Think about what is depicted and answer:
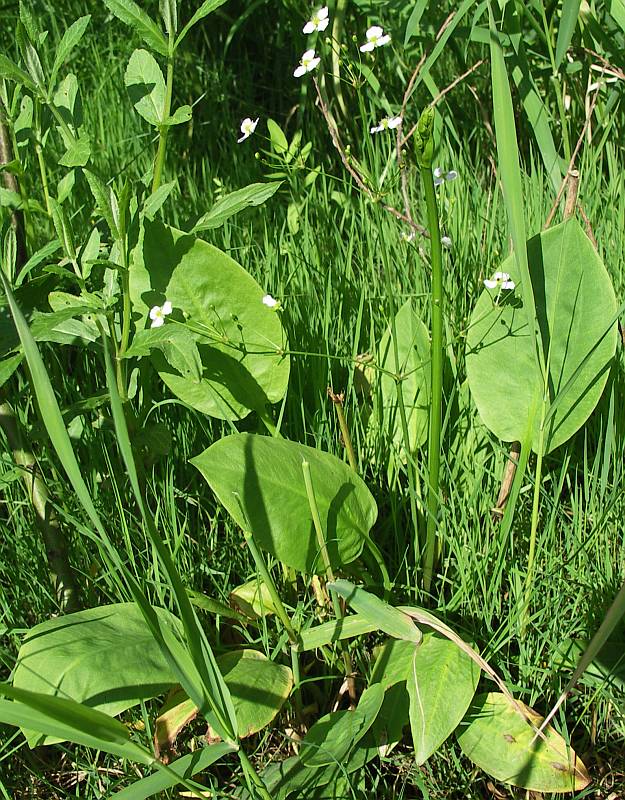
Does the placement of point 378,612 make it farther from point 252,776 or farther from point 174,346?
point 174,346

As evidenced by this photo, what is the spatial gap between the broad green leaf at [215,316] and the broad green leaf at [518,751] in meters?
0.51

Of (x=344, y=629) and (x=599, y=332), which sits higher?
(x=599, y=332)

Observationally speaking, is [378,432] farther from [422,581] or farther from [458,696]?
[458,696]

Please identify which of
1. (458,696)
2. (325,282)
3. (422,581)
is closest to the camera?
(458,696)

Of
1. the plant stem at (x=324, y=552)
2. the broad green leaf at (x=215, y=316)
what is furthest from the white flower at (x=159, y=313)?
the plant stem at (x=324, y=552)

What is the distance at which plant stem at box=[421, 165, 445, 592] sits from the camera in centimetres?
90

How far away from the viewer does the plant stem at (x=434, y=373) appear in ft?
2.94

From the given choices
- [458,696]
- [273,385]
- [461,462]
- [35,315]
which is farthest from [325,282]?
[458,696]

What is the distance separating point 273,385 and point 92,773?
21.6 inches

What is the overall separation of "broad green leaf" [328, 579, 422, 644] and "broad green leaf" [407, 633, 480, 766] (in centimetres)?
3

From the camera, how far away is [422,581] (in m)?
1.16

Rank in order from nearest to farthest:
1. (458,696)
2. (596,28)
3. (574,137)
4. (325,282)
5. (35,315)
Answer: (458,696), (35,315), (325,282), (596,28), (574,137)

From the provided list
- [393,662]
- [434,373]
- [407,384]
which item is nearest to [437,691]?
[393,662]

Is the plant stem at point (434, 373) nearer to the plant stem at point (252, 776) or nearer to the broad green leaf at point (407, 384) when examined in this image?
the broad green leaf at point (407, 384)
